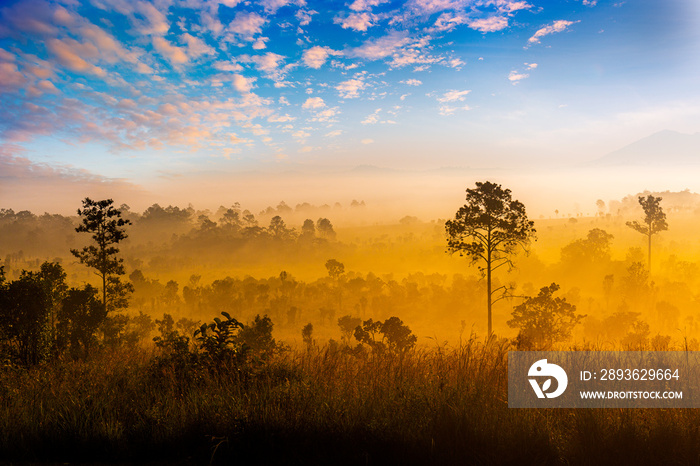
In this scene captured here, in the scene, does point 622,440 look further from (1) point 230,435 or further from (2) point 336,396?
(1) point 230,435

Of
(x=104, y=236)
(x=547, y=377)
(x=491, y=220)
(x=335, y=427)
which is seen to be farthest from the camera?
(x=491, y=220)

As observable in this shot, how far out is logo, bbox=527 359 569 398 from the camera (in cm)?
597

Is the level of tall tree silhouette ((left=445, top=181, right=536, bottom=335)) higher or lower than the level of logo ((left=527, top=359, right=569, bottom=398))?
higher

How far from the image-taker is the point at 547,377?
6.30 metres

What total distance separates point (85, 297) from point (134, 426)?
17.9 metres

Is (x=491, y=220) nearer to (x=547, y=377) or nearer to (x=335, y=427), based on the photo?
(x=547, y=377)

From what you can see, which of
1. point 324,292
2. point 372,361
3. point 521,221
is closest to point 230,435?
point 372,361

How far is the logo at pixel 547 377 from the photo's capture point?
235 inches

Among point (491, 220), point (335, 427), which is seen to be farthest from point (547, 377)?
point (491, 220)

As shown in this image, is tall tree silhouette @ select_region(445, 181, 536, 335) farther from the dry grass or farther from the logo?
the dry grass

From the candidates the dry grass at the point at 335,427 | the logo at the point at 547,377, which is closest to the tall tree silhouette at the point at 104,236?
the dry grass at the point at 335,427

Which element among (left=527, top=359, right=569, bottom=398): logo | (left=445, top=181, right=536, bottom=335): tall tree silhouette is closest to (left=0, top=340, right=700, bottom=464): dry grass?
(left=527, top=359, right=569, bottom=398): logo

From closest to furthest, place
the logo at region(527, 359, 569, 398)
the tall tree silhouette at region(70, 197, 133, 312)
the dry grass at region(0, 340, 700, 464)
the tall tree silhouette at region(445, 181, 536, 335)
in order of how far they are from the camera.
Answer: the dry grass at region(0, 340, 700, 464) < the logo at region(527, 359, 569, 398) < the tall tree silhouette at region(70, 197, 133, 312) < the tall tree silhouette at region(445, 181, 536, 335)

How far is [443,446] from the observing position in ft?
15.0
